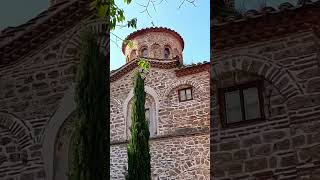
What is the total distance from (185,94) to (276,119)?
5443 millimetres

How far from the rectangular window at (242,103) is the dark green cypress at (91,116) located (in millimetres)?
564

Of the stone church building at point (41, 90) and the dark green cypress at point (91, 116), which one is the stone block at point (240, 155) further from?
the stone church building at point (41, 90)

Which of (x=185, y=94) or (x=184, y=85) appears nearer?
(x=185, y=94)

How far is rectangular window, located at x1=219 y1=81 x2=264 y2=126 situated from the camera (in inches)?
87.0

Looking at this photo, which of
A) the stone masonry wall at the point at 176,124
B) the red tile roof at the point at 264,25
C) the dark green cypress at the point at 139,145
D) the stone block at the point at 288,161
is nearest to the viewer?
the stone block at the point at 288,161

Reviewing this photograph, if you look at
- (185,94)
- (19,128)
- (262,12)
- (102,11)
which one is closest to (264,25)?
(262,12)

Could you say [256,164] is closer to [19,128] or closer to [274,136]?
A: [274,136]

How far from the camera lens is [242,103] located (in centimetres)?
227

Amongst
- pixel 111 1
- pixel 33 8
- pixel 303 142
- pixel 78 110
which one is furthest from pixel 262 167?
pixel 33 8

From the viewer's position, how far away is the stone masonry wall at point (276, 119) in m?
2.04

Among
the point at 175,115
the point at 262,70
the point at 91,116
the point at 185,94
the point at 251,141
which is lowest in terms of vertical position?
the point at 251,141

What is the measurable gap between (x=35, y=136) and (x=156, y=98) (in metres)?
5.37

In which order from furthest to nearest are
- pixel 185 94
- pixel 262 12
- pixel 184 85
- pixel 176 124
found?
pixel 184 85 → pixel 185 94 → pixel 176 124 → pixel 262 12

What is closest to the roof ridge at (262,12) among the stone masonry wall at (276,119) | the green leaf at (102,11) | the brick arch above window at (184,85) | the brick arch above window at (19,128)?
the stone masonry wall at (276,119)
